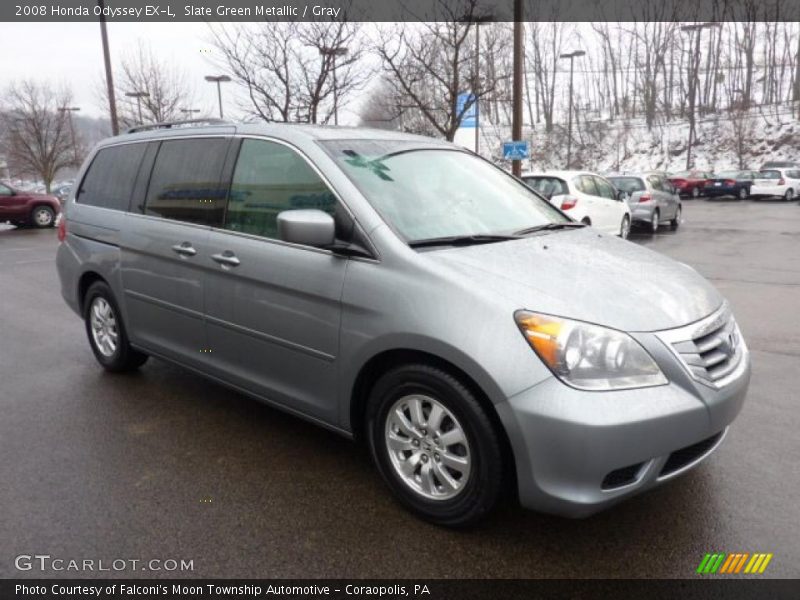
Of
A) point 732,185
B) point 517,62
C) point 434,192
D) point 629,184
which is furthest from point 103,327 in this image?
point 732,185

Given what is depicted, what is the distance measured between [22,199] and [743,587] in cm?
2213

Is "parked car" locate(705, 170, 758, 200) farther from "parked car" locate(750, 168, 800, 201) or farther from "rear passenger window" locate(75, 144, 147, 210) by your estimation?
"rear passenger window" locate(75, 144, 147, 210)

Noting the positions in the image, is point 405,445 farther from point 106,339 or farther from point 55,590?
point 106,339

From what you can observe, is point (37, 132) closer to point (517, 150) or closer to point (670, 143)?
point (517, 150)

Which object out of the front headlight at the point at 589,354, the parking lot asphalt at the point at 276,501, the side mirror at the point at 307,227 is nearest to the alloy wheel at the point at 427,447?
the parking lot asphalt at the point at 276,501

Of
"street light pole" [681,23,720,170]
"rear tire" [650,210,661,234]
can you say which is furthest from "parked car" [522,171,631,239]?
"street light pole" [681,23,720,170]

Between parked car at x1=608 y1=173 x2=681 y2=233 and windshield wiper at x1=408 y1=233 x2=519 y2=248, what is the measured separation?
45.3 ft

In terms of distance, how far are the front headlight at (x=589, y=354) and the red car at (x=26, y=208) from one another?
21.3m

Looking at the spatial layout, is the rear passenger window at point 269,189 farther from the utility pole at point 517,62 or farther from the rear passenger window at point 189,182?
the utility pole at point 517,62

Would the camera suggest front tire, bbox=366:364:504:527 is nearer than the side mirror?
Yes

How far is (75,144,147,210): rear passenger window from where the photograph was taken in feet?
15.2

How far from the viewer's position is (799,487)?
10.3 ft

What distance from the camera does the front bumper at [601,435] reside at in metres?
2.38

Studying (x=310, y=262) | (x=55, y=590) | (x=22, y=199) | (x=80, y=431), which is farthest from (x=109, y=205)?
(x=22, y=199)
